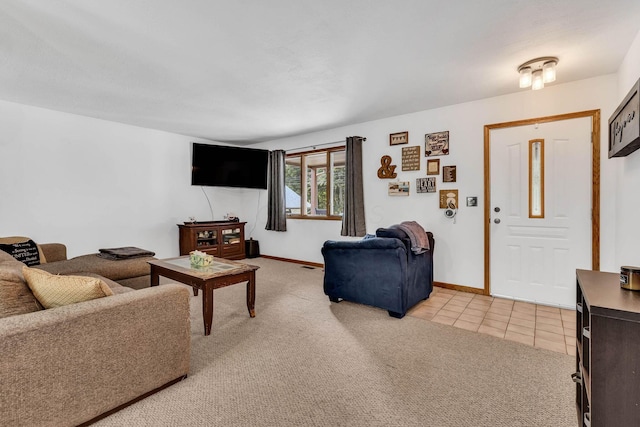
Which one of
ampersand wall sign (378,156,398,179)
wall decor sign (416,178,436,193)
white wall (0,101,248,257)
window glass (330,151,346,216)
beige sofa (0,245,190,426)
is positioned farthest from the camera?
window glass (330,151,346,216)

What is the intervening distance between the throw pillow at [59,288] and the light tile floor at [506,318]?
257 centimetres

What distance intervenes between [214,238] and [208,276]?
303 centimetres

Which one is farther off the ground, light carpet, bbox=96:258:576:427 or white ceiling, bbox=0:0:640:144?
white ceiling, bbox=0:0:640:144

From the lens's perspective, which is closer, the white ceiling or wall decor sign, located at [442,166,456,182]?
the white ceiling

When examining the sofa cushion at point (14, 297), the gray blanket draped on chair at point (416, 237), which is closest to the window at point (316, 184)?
A: the gray blanket draped on chair at point (416, 237)

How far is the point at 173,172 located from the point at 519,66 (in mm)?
5015

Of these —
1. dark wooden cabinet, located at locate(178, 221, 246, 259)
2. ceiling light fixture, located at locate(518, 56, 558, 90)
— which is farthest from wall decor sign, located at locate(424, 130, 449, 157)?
dark wooden cabinet, located at locate(178, 221, 246, 259)

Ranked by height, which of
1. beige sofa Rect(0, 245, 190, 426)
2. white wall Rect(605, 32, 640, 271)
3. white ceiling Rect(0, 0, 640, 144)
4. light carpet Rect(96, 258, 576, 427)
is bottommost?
light carpet Rect(96, 258, 576, 427)

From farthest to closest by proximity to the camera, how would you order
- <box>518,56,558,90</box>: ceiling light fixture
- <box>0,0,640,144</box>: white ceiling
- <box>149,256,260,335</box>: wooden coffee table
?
<box>518,56,558,90</box>: ceiling light fixture, <box>149,256,260,335</box>: wooden coffee table, <box>0,0,640,144</box>: white ceiling

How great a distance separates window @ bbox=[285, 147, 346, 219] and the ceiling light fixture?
2607 millimetres

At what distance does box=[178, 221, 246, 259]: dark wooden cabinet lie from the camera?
16.5 ft

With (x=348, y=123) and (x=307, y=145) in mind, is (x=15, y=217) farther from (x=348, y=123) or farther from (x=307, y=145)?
(x=348, y=123)

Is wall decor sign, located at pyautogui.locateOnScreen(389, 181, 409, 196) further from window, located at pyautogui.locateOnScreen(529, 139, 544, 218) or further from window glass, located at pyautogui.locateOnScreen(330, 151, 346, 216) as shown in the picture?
window, located at pyautogui.locateOnScreen(529, 139, 544, 218)

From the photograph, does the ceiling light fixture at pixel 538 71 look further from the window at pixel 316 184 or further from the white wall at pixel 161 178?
the window at pixel 316 184
